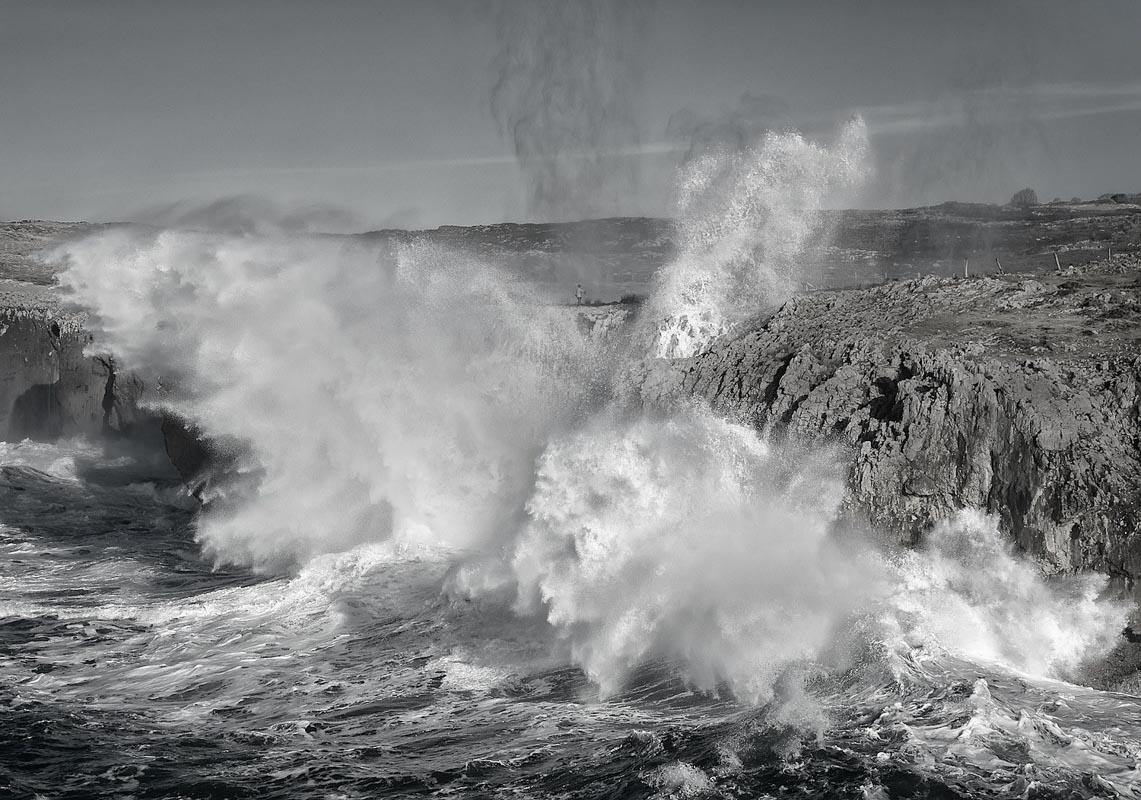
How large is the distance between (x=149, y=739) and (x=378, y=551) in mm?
7358

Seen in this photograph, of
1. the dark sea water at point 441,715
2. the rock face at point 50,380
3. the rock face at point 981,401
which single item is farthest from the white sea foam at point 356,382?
the rock face at point 50,380

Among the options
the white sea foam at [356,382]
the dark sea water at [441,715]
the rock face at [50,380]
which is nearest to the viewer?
the dark sea water at [441,715]

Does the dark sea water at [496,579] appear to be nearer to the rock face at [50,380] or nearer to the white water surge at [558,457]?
the white water surge at [558,457]

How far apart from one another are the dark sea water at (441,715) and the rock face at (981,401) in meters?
2.23

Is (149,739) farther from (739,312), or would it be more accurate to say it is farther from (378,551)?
(739,312)

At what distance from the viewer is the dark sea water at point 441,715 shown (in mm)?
8758

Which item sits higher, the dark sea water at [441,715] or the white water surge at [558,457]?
the white water surge at [558,457]

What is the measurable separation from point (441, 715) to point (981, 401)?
769 centimetres

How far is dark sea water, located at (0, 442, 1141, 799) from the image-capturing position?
8758mm

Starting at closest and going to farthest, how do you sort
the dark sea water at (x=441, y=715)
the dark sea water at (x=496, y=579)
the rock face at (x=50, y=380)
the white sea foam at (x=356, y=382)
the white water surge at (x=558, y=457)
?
1. the dark sea water at (x=441, y=715)
2. the dark sea water at (x=496, y=579)
3. the white water surge at (x=558, y=457)
4. the white sea foam at (x=356, y=382)
5. the rock face at (x=50, y=380)

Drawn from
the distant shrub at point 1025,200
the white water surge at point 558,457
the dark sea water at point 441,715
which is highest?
the distant shrub at point 1025,200

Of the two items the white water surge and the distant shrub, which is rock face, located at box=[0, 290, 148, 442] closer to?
the white water surge

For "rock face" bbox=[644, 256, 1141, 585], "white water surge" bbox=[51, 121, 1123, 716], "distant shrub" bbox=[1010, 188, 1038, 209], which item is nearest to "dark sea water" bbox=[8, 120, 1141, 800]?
"white water surge" bbox=[51, 121, 1123, 716]

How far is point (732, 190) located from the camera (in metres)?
19.8
